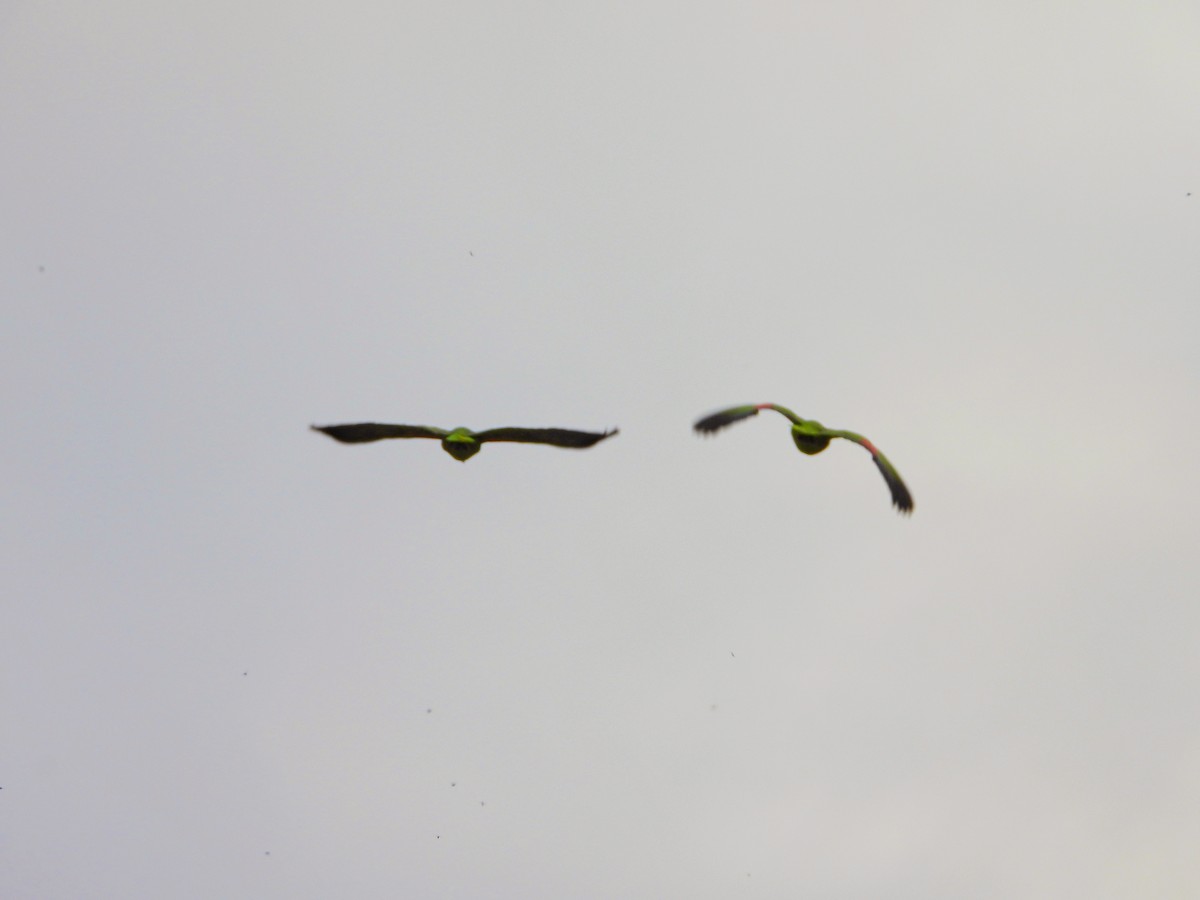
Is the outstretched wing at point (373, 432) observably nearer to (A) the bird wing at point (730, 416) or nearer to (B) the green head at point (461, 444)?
(B) the green head at point (461, 444)

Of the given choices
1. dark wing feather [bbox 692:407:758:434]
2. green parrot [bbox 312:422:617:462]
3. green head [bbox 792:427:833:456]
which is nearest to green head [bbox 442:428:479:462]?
green parrot [bbox 312:422:617:462]

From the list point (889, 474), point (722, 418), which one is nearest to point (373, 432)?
point (722, 418)

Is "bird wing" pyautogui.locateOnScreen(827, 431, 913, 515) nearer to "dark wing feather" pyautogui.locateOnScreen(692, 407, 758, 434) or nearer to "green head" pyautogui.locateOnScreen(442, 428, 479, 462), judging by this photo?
"dark wing feather" pyautogui.locateOnScreen(692, 407, 758, 434)

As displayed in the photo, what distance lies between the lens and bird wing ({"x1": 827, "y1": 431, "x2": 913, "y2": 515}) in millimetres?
28688

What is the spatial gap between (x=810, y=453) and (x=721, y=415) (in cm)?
186

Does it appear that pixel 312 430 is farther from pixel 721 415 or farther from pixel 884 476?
pixel 884 476

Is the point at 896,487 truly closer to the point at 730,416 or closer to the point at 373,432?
the point at 730,416

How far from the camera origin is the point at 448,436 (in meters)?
30.4

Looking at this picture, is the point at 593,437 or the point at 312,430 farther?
the point at 312,430

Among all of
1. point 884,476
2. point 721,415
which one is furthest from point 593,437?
point 884,476

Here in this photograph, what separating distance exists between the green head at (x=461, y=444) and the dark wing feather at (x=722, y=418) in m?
4.28

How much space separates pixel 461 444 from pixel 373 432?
7.95ft

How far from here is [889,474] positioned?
1141 inches

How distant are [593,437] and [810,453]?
13.8 feet
